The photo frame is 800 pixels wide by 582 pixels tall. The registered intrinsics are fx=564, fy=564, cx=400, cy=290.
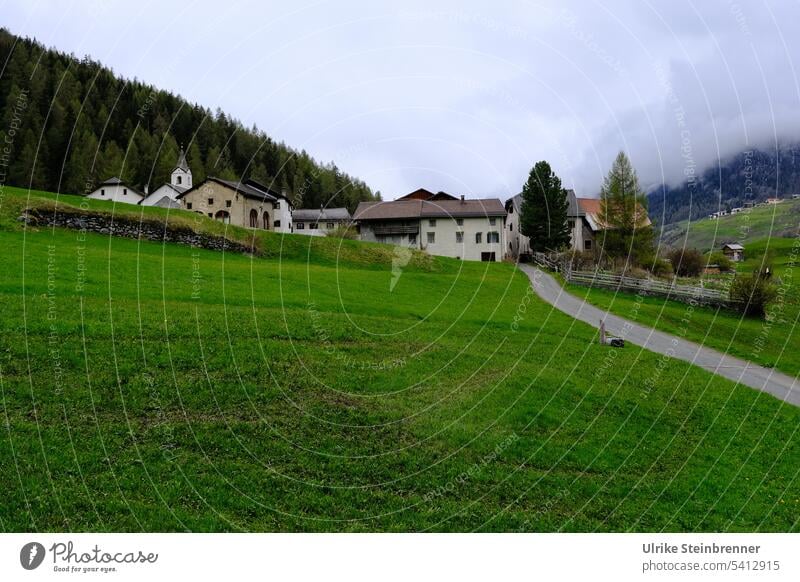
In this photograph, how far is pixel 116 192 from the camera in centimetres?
9262

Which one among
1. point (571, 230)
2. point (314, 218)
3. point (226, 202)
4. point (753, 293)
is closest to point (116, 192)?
point (226, 202)

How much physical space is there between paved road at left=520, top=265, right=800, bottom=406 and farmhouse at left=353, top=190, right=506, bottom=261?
29.9 m

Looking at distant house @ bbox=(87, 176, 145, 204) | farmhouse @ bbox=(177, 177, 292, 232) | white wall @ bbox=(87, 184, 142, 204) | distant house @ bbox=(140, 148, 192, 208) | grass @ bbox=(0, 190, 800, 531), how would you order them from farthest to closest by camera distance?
white wall @ bbox=(87, 184, 142, 204) < distant house @ bbox=(87, 176, 145, 204) < distant house @ bbox=(140, 148, 192, 208) < farmhouse @ bbox=(177, 177, 292, 232) < grass @ bbox=(0, 190, 800, 531)

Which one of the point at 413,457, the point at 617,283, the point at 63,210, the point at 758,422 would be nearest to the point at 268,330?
the point at 413,457

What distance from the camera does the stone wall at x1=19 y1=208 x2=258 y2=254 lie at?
4394 centimetres

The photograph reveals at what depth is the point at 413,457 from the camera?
13875 mm

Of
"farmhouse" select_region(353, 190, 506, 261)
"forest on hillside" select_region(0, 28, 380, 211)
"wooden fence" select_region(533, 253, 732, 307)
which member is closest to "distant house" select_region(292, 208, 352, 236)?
"forest on hillside" select_region(0, 28, 380, 211)

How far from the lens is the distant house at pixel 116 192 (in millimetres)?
91625

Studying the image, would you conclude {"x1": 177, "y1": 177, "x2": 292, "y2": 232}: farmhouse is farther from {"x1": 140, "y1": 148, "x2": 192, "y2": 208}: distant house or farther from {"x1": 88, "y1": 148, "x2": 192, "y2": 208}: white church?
{"x1": 88, "y1": 148, "x2": 192, "y2": 208}: white church

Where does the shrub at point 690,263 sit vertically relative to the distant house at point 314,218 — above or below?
below

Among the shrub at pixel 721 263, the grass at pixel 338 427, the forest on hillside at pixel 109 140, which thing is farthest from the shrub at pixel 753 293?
the forest on hillside at pixel 109 140

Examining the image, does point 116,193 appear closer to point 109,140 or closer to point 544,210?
point 544,210

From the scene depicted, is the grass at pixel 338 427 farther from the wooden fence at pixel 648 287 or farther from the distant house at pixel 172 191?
the distant house at pixel 172 191

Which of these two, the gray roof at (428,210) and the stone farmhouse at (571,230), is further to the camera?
the stone farmhouse at (571,230)
